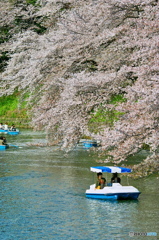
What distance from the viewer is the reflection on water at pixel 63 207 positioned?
16.3 metres

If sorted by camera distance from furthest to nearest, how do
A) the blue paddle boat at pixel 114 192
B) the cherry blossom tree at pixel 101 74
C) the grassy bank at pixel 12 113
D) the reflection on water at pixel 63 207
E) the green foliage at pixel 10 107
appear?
the green foliage at pixel 10 107
the grassy bank at pixel 12 113
the blue paddle boat at pixel 114 192
the reflection on water at pixel 63 207
the cherry blossom tree at pixel 101 74

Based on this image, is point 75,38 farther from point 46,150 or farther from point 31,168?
point 46,150

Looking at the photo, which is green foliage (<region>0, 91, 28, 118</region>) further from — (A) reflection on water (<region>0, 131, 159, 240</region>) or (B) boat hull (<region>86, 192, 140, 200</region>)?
(B) boat hull (<region>86, 192, 140, 200</region>)

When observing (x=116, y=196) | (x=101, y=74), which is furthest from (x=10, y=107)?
(x=101, y=74)

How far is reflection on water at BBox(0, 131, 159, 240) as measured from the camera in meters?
16.3

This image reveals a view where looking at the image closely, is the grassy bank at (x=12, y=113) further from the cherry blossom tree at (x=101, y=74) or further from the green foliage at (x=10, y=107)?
the cherry blossom tree at (x=101, y=74)

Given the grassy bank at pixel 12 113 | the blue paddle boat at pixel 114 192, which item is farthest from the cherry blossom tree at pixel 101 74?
the grassy bank at pixel 12 113

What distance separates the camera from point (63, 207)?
19.5 m

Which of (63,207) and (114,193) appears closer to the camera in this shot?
(63,207)

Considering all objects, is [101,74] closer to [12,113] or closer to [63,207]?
[63,207]

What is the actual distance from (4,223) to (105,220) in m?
3.75

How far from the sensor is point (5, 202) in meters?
20.4

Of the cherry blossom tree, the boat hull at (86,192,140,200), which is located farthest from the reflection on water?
the cherry blossom tree

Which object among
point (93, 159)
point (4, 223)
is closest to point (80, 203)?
point (4, 223)
